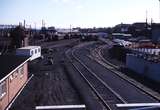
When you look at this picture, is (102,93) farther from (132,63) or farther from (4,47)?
(4,47)

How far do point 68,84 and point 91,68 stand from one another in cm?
1544

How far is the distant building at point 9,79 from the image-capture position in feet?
80.8

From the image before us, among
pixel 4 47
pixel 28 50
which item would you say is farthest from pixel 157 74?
pixel 4 47

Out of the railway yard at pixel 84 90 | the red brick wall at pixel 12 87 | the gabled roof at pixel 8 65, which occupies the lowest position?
the railway yard at pixel 84 90

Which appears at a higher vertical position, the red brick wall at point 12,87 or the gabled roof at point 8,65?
the gabled roof at point 8,65

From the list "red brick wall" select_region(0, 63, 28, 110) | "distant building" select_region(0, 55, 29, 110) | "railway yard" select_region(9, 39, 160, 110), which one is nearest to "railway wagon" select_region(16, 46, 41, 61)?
"railway yard" select_region(9, 39, 160, 110)

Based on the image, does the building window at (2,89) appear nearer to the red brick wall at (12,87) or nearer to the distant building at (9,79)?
the distant building at (9,79)

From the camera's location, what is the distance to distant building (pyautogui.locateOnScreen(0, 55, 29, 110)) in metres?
24.6

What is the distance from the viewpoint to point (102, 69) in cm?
5166

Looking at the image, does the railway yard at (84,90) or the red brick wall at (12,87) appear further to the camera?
the railway yard at (84,90)

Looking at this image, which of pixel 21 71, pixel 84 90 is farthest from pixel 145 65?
pixel 21 71

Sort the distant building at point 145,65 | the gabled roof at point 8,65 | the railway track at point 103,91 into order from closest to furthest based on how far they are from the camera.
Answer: the gabled roof at point 8,65 → the railway track at point 103,91 → the distant building at point 145,65

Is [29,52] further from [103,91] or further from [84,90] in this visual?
[103,91]

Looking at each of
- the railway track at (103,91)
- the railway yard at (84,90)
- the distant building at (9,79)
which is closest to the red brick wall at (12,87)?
the distant building at (9,79)
